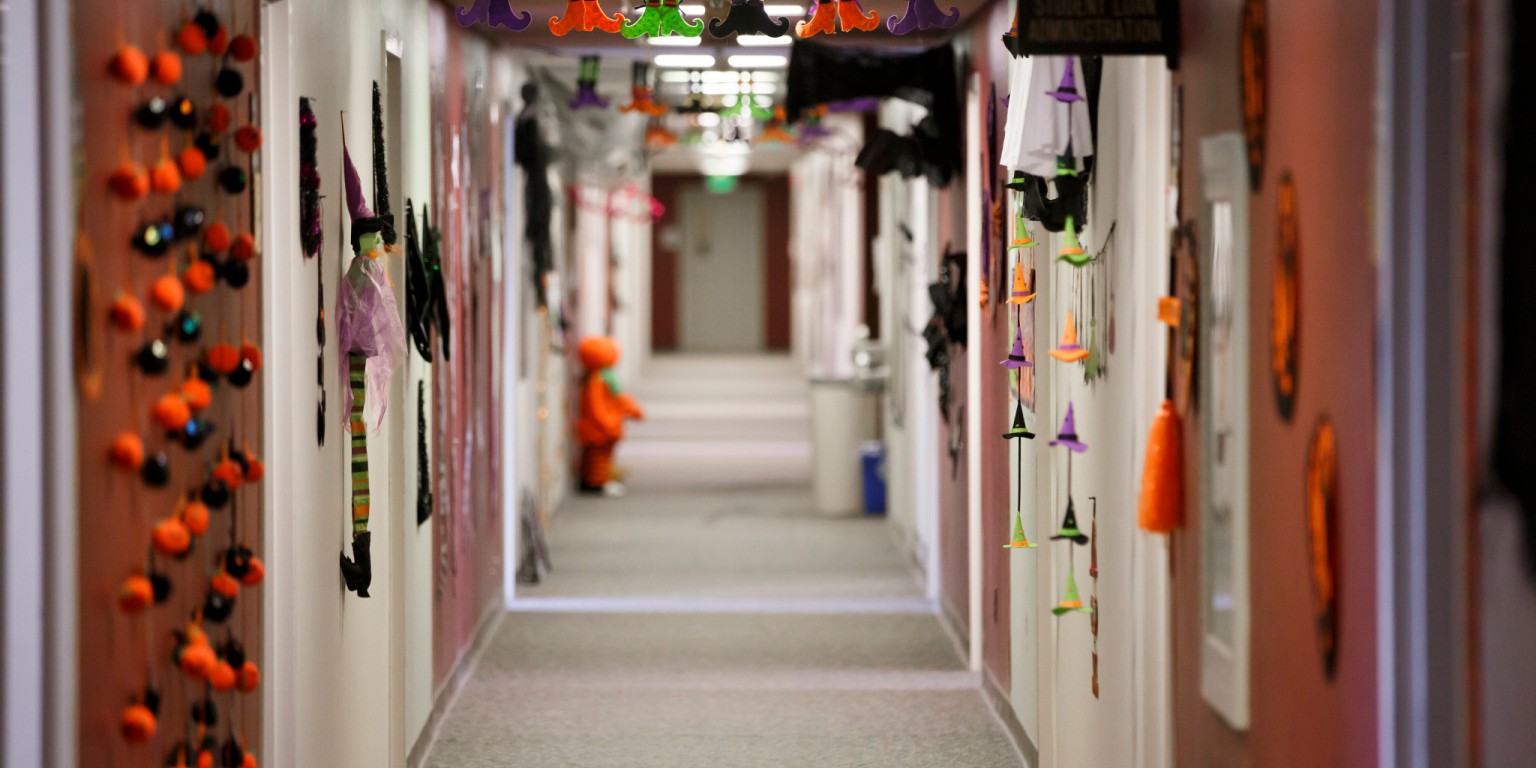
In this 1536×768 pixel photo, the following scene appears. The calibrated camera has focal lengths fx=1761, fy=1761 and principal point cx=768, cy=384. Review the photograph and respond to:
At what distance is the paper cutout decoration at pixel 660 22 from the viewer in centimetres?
404

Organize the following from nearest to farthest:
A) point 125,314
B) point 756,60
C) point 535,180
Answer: point 125,314 → point 756,60 → point 535,180

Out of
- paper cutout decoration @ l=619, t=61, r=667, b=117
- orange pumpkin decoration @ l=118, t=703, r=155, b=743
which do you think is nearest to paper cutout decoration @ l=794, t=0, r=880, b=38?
orange pumpkin decoration @ l=118, t=703, r=155, b=743

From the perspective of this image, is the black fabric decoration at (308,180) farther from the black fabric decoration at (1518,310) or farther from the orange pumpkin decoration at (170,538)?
the black fabric decoration at (1518,310)

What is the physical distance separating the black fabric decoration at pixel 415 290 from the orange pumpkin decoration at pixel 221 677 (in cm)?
204

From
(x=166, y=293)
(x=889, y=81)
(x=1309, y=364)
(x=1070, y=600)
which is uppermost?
(x=889, y=81)

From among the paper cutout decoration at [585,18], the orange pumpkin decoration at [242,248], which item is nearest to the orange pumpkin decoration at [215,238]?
the orange pumpkin decoration at [242,248]

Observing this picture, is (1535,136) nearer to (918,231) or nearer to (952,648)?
(952,648)

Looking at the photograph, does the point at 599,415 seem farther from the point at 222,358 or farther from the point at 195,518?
the point at 195,518

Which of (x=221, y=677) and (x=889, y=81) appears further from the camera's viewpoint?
(x=889, y=81)

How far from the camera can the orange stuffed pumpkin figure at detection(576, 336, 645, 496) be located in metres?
11.9

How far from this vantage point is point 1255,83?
262 centimetres

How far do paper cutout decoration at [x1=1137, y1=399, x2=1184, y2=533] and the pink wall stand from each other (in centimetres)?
10

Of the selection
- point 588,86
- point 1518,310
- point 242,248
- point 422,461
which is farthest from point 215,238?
point 588,86

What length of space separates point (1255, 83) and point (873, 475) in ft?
27.0
